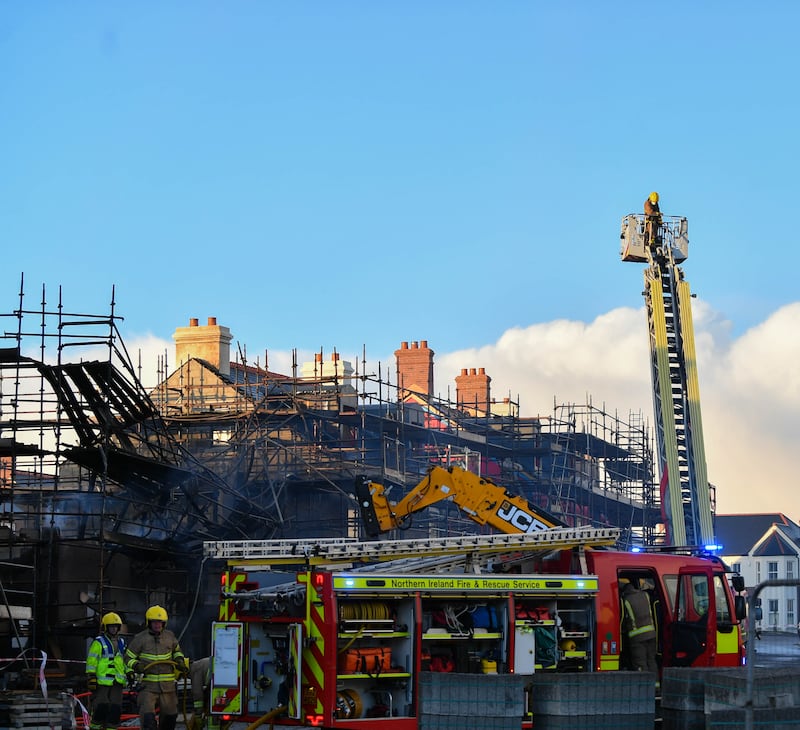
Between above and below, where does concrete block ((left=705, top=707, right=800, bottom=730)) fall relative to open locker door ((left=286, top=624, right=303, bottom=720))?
below

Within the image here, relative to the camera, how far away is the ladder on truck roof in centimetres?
1702

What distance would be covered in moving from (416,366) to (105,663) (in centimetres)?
3799

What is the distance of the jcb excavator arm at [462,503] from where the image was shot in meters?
23.9

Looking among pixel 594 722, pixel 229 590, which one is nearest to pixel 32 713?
pixel 229 590

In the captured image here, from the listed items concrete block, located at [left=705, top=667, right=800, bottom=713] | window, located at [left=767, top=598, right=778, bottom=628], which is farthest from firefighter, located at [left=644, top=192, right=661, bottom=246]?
window, located at [left=767, top=598, right=778, bottom=628]

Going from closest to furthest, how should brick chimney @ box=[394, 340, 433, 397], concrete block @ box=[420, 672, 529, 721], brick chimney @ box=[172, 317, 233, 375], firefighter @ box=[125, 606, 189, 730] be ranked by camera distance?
concrete block @ box=[420, 672, 529, 721] → firefighter @ box=[125, 606, 189, 730] → brick chimney @ box=[172, 317, 233, 375] → brick chimney @ box=[394, 340, 433, 397]

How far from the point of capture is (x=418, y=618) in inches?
627

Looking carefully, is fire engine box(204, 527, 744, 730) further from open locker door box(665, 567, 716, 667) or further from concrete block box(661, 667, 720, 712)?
concrete block box(661, 667, 720, 712)

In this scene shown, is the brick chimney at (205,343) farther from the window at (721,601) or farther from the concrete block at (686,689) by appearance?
the concrete block at (686,689)

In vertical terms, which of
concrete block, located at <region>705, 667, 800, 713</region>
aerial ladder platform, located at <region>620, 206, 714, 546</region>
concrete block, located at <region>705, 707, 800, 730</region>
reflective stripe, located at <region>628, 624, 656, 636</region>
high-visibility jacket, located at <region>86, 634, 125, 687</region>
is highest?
aerial ladder platform, located at <region>620, 206, 714, 546</region>

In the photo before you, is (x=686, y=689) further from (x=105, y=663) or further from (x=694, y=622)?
(x=105, y=663)

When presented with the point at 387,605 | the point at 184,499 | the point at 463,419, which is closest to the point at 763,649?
the point at 463,419

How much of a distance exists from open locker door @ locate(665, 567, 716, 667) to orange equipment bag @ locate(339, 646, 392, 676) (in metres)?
4.48

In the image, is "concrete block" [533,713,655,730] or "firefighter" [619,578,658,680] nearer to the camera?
"concrete block" [533,713,655,730]
